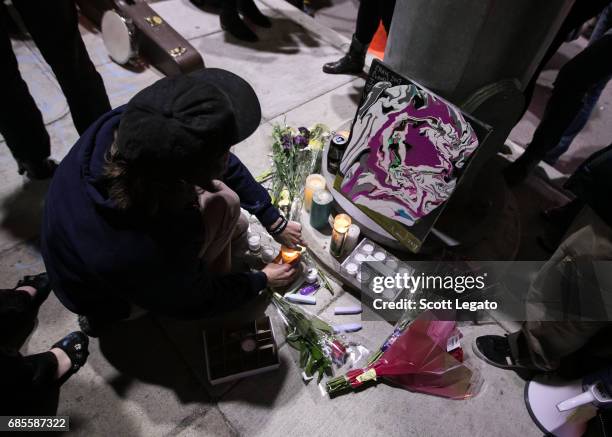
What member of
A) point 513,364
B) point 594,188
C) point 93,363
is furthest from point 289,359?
point 594,188

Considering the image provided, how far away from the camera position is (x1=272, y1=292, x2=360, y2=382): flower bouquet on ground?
7.07ft

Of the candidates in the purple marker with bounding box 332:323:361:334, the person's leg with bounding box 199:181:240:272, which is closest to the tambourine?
the person's leg with bounding box 199:181:240:272

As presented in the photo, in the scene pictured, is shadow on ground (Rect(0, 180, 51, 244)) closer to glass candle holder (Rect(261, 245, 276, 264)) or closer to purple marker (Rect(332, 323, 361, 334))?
glass candle holder (Rect(261, 245, 276, 264))

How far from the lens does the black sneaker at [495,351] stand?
88.4 inches

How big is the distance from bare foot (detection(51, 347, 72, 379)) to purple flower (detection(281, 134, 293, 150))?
1843 mm

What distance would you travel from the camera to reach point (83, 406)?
2025mm

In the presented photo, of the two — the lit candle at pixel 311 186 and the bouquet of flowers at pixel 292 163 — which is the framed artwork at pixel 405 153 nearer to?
the lit candle at pixel 311 186

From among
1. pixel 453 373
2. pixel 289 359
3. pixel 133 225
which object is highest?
pixel 133 225

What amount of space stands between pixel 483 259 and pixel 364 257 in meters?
0.76

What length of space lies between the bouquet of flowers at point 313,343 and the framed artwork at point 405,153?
0.67 m

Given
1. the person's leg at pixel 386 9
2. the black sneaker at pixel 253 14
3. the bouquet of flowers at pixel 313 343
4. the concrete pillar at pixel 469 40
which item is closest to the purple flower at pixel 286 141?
the concrete pillar at pixel 469 40

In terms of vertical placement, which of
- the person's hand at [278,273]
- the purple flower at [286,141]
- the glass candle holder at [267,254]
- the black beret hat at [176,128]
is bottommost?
the glass candle holder at [267,254]

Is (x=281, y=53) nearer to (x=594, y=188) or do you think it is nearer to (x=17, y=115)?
(x=17, y=115)

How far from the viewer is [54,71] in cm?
253
